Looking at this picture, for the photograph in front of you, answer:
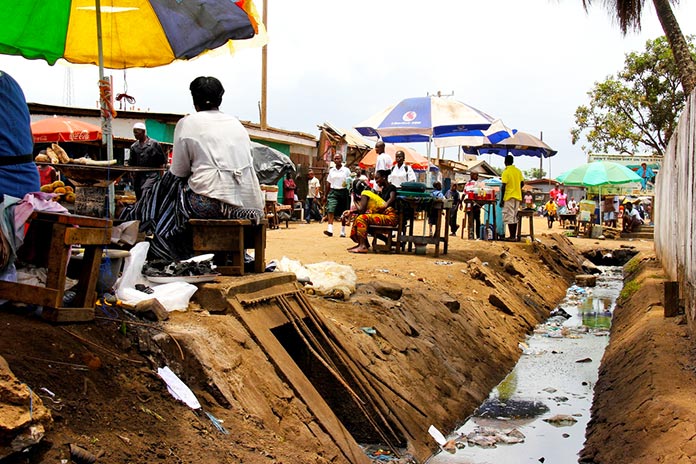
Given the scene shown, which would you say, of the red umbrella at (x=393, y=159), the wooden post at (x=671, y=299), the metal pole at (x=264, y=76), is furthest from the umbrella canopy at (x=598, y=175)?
the wooden post at (x=671, y=299)

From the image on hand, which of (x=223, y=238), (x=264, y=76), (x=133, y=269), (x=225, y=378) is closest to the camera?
(x=225, y=378)

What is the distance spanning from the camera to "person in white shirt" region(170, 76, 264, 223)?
601cm

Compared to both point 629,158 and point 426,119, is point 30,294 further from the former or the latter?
point 629,158

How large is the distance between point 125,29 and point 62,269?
4.08m

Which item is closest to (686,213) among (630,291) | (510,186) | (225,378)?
(630,291)

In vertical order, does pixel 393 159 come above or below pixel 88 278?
above

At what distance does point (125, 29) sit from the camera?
7.57 metres

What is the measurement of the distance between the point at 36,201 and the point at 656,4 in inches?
462

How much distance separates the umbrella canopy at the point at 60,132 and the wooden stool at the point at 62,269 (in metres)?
11.4

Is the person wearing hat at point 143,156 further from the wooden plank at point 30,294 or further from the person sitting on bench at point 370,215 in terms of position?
the wooden plank at point 30,294

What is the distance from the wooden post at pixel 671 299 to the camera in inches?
331

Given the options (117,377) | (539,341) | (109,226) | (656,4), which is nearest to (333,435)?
(117,377)

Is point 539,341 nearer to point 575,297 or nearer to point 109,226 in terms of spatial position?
point 575,297

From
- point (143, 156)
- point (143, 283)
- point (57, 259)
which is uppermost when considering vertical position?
point (143, 156)
